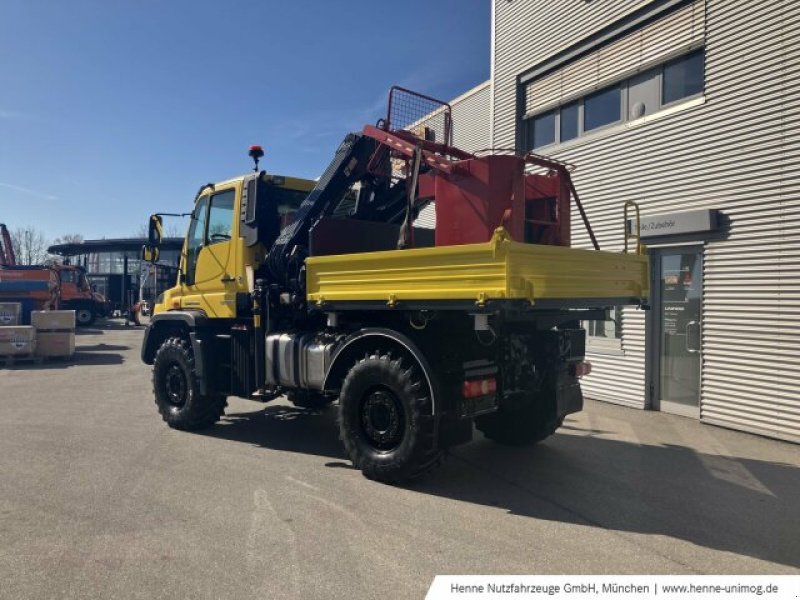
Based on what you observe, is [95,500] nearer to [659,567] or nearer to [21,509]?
[21,509]

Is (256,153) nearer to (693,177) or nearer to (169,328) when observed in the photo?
(169,328)

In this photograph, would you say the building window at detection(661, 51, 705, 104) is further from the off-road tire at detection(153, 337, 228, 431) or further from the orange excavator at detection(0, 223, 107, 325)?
the orange excavator at detection(0, 223, 107, 325)

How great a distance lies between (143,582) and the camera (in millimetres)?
3477

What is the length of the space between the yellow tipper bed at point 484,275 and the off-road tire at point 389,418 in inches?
25.6

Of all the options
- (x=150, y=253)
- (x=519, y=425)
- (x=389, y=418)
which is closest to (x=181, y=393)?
(x=150, y=253)

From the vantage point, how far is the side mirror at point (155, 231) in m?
7.91

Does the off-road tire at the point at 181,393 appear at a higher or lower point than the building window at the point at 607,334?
lower

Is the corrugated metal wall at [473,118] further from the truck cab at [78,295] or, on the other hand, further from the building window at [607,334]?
the truck cab at [78,295]

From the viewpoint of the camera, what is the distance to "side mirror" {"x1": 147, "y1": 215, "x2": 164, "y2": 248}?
26.0 ft

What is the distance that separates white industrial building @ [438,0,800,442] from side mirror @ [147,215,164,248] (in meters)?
6.56

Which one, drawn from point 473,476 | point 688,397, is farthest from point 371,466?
point 688,397

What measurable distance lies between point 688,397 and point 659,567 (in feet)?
17.1

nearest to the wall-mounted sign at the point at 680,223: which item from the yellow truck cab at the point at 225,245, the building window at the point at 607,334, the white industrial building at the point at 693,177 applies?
the white industrial building at the point at 693,177

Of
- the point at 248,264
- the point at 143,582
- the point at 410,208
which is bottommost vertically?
the point at 143,582
